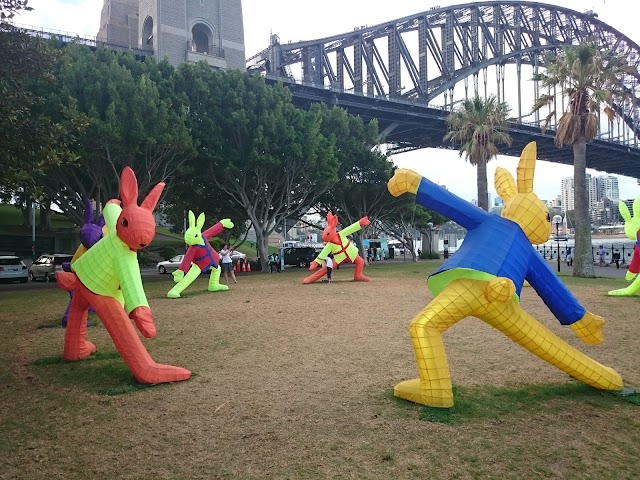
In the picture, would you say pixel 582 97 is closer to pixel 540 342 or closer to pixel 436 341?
pixel 540 342

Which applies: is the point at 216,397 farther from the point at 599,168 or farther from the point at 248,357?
the point at 599,168

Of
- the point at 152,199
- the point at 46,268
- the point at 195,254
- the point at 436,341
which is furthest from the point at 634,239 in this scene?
the point at 46,268

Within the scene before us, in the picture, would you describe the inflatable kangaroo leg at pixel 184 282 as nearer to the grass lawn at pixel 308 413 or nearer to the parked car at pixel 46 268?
the grass lawn at pixel 308 413

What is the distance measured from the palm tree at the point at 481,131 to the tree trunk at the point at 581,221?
5.34m

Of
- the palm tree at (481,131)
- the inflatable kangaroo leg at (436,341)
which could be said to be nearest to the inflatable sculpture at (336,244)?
the palm tree at (481,131)

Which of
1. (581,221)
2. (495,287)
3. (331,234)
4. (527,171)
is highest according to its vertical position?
(527,171)

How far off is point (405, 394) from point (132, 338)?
10.4ft

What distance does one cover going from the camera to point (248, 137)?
23.5 meters

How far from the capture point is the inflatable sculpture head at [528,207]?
16.5ft

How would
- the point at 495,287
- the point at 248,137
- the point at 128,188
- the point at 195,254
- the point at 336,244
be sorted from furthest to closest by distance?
the point at 248,137
the point at 336,244
the point at 195,254
the point at 128,188
the point at 495,287

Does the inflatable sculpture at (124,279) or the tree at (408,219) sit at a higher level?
the tree at (408,219)

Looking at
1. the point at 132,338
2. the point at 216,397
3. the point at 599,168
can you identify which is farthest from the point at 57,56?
the point at 599,168

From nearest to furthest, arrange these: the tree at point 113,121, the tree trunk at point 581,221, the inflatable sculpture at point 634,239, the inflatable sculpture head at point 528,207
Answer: the inflatable sculpture head at point 528,207 → the inflatable sculpture at point 634,239 → the tree at point 113,121 → the tree trunk at point 581,221

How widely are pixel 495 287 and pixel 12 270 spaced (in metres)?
24.3
